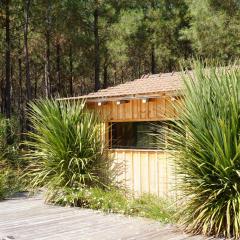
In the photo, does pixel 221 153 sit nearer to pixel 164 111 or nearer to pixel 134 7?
pixel 164 111

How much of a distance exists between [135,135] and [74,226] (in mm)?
3237

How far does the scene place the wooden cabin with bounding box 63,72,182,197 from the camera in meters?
8.69

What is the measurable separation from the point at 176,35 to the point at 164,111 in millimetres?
15640

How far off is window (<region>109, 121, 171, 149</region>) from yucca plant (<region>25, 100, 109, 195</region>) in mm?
413

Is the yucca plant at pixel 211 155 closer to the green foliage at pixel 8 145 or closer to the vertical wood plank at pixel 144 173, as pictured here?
the vertical wood plank at pixel 144 173

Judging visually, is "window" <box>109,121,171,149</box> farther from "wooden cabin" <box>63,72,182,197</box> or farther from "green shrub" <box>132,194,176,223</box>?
"green shrub" <box>132,194,176,223</box>

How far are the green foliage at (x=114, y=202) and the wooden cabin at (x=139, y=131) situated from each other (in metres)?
0.42

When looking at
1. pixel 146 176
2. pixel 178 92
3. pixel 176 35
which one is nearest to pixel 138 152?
pixel 146 176

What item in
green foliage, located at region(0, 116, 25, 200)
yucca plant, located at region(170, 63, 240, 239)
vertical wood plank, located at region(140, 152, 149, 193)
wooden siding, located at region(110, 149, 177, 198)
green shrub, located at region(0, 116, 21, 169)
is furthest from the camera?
green shrub, located at region(0, 116, 21, 169)

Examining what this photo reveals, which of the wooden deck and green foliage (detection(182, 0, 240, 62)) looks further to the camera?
green foliage (detection(182, 0, 240, 62))

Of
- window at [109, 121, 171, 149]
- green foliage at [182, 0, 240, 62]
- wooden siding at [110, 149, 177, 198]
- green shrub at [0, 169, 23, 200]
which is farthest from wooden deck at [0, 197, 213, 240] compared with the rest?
green foliage at [182, 0, 240, 62]

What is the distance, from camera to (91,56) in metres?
24.2

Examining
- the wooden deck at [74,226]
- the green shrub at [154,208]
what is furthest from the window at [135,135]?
the wooden deck at [74,226]

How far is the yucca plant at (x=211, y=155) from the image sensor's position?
5.95 m
